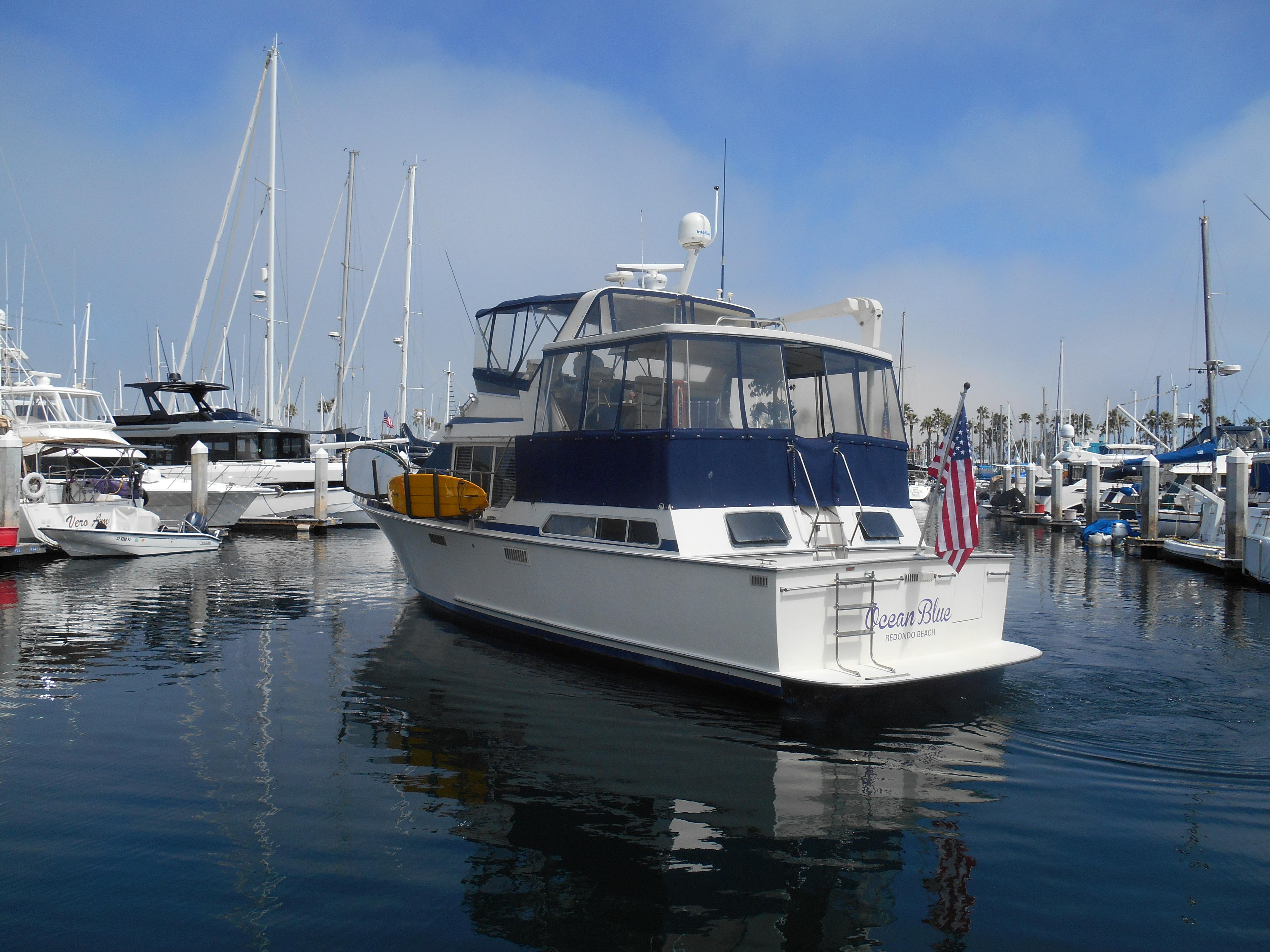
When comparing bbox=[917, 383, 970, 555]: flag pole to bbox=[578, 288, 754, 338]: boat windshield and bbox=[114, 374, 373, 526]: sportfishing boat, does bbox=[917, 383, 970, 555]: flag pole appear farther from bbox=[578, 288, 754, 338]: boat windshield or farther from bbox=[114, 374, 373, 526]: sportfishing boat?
bbox=[114, 374, 373, 526]: sportfishing boat

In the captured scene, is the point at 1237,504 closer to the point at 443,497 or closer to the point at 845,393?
the point at 845,393

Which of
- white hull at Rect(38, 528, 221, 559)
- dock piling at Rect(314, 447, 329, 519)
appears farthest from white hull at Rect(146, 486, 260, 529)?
white hull at Rect(38, 528, 221, 559)

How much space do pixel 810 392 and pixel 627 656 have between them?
358 cm

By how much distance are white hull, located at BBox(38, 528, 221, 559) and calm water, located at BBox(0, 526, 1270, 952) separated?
35.8 ft

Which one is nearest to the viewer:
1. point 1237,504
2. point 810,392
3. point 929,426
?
point 810,392

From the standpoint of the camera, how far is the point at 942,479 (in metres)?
7.76

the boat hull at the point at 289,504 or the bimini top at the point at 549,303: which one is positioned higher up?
the bimini top at the point at 549,303

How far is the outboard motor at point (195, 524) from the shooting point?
73.7 feet

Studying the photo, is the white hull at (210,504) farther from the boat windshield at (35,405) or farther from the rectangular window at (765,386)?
the rectangular window at (765,386)

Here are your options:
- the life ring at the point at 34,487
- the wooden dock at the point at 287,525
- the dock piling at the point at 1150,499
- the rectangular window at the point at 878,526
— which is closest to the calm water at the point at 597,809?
the rectangular window at the point at 878,526

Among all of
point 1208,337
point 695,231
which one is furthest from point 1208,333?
point 695,231

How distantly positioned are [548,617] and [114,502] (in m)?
17.2

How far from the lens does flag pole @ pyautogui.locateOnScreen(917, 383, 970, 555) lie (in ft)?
24.8

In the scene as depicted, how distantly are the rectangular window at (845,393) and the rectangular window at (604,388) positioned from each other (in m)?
2.37
